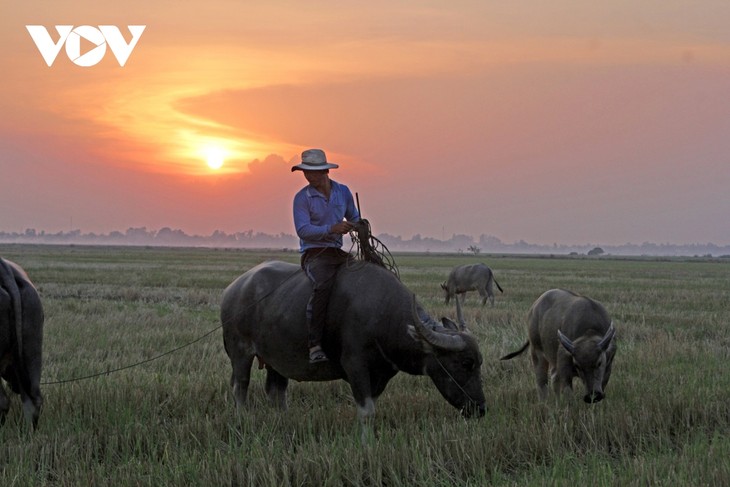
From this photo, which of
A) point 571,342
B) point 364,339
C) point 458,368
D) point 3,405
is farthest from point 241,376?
point 571,342

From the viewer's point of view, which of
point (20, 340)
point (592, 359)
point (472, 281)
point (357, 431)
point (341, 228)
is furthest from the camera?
point (472, 281)

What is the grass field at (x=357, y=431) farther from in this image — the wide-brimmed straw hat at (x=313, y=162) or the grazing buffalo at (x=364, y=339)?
the wide-brimmed straw hat at (x=313, y=162)

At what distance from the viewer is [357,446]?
222 inches

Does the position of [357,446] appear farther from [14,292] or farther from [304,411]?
[14,292]

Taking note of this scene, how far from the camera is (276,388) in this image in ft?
25.7

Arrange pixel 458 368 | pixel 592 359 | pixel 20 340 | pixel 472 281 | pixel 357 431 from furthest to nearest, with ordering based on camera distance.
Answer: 1. pixel 472 281
2. pixel 592 359
3. pixel 20 340
4. pixel 458 368
5. pixel 357 431

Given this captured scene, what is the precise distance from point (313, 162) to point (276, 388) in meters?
2.72

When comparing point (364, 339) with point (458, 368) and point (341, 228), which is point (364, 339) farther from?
point (341, 228)

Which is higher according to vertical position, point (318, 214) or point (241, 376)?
point (318, 214)

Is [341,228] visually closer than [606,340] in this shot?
Yes

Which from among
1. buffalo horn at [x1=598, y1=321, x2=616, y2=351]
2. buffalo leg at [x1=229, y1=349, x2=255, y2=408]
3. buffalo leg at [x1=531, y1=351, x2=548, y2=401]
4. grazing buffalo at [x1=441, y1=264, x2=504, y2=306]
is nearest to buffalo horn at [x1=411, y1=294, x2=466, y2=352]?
buffalo horn at [x1=598, y1=321, x2=616, y2=351]

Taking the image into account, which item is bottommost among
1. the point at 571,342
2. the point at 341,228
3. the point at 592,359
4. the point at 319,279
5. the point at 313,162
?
the point at 592,359

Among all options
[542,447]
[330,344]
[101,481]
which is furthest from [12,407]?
[542,447]

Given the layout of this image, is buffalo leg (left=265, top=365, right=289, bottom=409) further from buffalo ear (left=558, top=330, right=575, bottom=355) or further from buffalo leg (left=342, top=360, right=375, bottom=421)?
buffalo ear (left=558, top=330, right=575, bottom=355)
